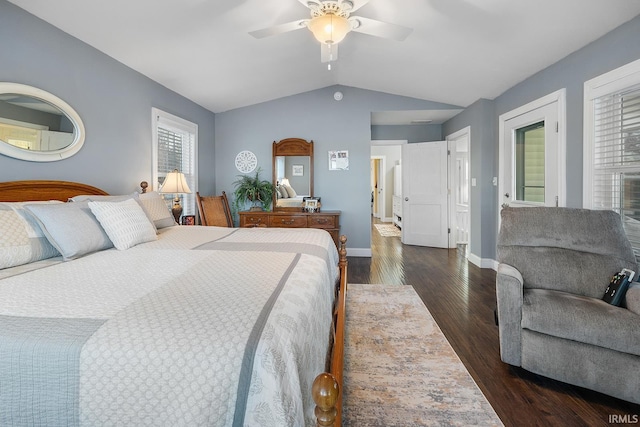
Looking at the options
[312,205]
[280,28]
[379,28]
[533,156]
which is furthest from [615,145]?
Answer: [312,205]

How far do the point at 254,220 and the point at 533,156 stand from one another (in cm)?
362

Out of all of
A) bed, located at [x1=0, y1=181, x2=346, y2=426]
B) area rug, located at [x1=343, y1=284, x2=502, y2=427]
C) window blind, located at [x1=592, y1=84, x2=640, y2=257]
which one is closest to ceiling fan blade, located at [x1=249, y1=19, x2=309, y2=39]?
bed, located at [x1=0, y1=181, x2=346, y2=426]

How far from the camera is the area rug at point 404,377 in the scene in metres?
1.60

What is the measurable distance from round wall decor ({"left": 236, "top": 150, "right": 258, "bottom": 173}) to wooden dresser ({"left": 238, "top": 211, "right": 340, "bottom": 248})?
2.61ft

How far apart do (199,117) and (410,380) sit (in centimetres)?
430

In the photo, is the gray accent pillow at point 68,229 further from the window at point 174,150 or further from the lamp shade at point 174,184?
the window at point 174,150

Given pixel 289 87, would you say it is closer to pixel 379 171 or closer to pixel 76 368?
pixel 76 368

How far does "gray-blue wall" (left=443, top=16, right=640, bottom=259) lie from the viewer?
2479mm

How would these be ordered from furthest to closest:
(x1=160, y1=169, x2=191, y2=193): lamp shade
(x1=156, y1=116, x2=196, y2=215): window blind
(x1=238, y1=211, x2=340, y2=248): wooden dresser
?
(x1=238, y1=211, x2=340, y2=248): wooden dresser < (x1=156, y1=116, x2=196, y2=215): window blind < (x1=160, y1=169, x2=191, y2=193): lamp shade

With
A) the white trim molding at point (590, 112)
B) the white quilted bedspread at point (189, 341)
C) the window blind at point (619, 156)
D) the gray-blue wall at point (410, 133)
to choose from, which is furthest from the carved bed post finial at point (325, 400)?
the gray-blue wall at point (410, 133)

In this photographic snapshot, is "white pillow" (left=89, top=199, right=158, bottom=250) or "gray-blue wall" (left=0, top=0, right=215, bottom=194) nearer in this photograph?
"white pillow" (left=89, top=199, right=158, bottom=250)

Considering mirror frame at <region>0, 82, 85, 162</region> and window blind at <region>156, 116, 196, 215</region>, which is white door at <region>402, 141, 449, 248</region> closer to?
window blind at <region>156, 116, 196, 215</region>

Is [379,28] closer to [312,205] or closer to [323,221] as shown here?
[323,221]
